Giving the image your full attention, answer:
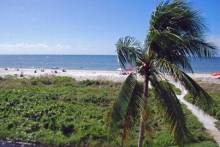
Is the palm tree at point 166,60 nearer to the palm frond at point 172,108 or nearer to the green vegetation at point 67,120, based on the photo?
the palm frond at point 172,108

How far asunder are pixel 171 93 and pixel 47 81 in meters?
41.0

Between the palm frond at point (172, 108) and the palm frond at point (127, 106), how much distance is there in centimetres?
61

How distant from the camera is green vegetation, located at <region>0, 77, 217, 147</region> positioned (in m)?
23.5

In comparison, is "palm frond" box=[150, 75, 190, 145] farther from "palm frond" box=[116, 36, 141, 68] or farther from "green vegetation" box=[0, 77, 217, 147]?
"green vegetation" box=[0, 77, 217, 147]

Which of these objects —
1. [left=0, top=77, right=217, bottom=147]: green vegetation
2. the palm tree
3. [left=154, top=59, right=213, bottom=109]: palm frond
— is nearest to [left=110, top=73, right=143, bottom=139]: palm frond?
the palm tree

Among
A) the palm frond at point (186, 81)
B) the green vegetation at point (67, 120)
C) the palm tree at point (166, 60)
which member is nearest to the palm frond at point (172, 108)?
the palm tree at point (166, 60)

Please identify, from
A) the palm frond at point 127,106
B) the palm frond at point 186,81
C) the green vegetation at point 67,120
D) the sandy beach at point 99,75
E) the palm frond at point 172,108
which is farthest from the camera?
the sandy beach at point 99,75

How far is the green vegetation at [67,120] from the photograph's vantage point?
23.5 metres

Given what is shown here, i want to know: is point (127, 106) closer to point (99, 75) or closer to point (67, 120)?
point (67, 120)

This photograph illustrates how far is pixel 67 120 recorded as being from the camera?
91.4 ft

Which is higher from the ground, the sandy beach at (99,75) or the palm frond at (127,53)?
the palm frond at (127,53)

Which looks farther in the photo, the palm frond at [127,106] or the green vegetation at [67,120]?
the green vegetation at [67,120]

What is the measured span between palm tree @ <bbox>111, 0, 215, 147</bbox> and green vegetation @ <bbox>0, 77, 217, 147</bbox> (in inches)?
322

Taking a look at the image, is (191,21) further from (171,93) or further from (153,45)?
(171,93)
